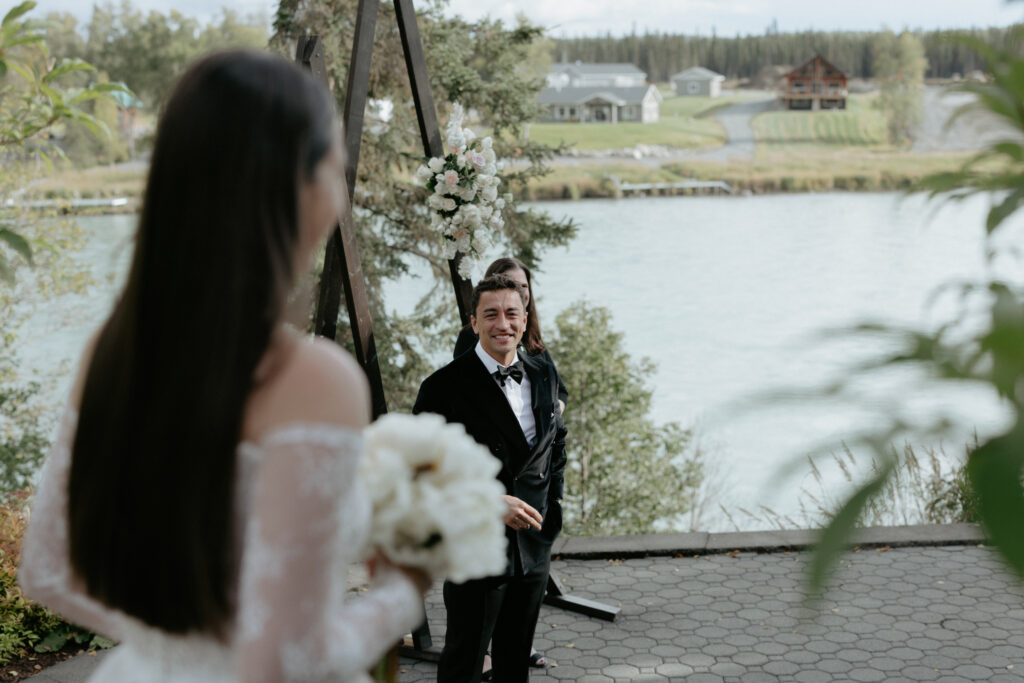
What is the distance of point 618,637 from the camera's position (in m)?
4.71

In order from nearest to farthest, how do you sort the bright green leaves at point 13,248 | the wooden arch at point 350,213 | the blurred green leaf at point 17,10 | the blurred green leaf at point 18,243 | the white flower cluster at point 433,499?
the white flower cluster at point 433,499 < the bright green leaves at point 13,248 < the blurred green leaf at point 18,243 < the blurred green leaf at point 17,10 < the wooden arch at point 350,213

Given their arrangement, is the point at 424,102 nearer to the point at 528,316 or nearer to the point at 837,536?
the point at 528,316

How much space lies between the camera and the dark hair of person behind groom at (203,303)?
1.12 metres

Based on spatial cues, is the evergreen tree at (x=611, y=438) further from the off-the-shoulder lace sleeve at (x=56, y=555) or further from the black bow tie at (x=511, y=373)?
the off-the-shoulder lace sleeve at (x=56, y=555)

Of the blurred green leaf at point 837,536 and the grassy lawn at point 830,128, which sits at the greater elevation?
the grassy lawn at point 830,128

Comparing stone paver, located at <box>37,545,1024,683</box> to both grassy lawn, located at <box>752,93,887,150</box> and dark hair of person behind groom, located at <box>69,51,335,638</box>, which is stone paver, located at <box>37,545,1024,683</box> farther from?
grassy lawn, located at <box>752,93,887,150</box>

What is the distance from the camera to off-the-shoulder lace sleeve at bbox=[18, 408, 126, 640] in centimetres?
137

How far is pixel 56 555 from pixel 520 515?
2.19m

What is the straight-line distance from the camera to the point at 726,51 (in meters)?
39.3

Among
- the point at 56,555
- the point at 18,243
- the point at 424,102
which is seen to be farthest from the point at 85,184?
the point at 56,555

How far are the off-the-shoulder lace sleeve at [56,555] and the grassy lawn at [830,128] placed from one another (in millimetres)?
31618

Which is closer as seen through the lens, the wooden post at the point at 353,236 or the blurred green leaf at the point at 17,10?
the blurred green leaf at the point at 17,10

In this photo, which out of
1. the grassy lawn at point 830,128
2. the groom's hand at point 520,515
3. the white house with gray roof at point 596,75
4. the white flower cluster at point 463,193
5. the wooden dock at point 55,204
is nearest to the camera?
the groom's hand at point 520,515

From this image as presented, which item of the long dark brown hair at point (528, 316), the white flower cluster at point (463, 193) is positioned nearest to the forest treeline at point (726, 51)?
the white flower cluster at point (463, 193)
